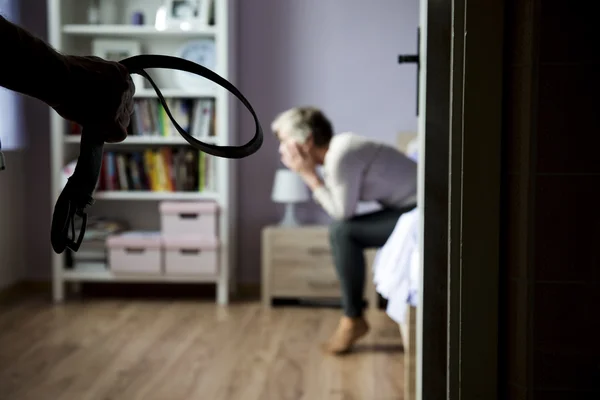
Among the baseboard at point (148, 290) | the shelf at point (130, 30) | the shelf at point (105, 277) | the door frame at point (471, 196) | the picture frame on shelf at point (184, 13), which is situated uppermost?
the picture frame on shelf at point (184, 13)

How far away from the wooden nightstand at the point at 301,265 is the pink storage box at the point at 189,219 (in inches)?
10.7

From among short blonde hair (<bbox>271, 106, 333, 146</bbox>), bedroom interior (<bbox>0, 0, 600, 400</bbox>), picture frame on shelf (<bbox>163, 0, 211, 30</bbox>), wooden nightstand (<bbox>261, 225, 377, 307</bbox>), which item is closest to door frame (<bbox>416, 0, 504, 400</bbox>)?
bedroom interior (<bbox>0, 0, 600, 400</bbox>)

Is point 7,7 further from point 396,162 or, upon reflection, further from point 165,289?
point 396,162

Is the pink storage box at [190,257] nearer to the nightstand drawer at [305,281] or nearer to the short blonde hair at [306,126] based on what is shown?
the nightstand drawer at [305,281]

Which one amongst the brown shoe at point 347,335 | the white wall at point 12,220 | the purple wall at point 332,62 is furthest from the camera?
the purple wall at point 332,62

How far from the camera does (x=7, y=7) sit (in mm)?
3779

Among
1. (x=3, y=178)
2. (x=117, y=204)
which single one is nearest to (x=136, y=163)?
(x=117, y=204)

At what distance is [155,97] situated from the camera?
3.88 metres

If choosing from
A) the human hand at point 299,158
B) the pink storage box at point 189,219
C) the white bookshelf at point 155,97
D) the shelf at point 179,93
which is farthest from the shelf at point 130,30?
the human hand at point 299,158

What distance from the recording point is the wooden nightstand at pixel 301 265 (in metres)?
3.75

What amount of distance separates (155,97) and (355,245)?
147cm

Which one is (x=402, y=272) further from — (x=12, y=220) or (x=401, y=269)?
(x=12, y=220)

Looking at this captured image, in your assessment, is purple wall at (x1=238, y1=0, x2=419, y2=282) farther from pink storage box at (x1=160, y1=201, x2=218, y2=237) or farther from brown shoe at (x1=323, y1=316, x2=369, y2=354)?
brown shoe at (x1=323, y1=316, x2=369, y2=354)

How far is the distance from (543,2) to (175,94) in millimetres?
2927
